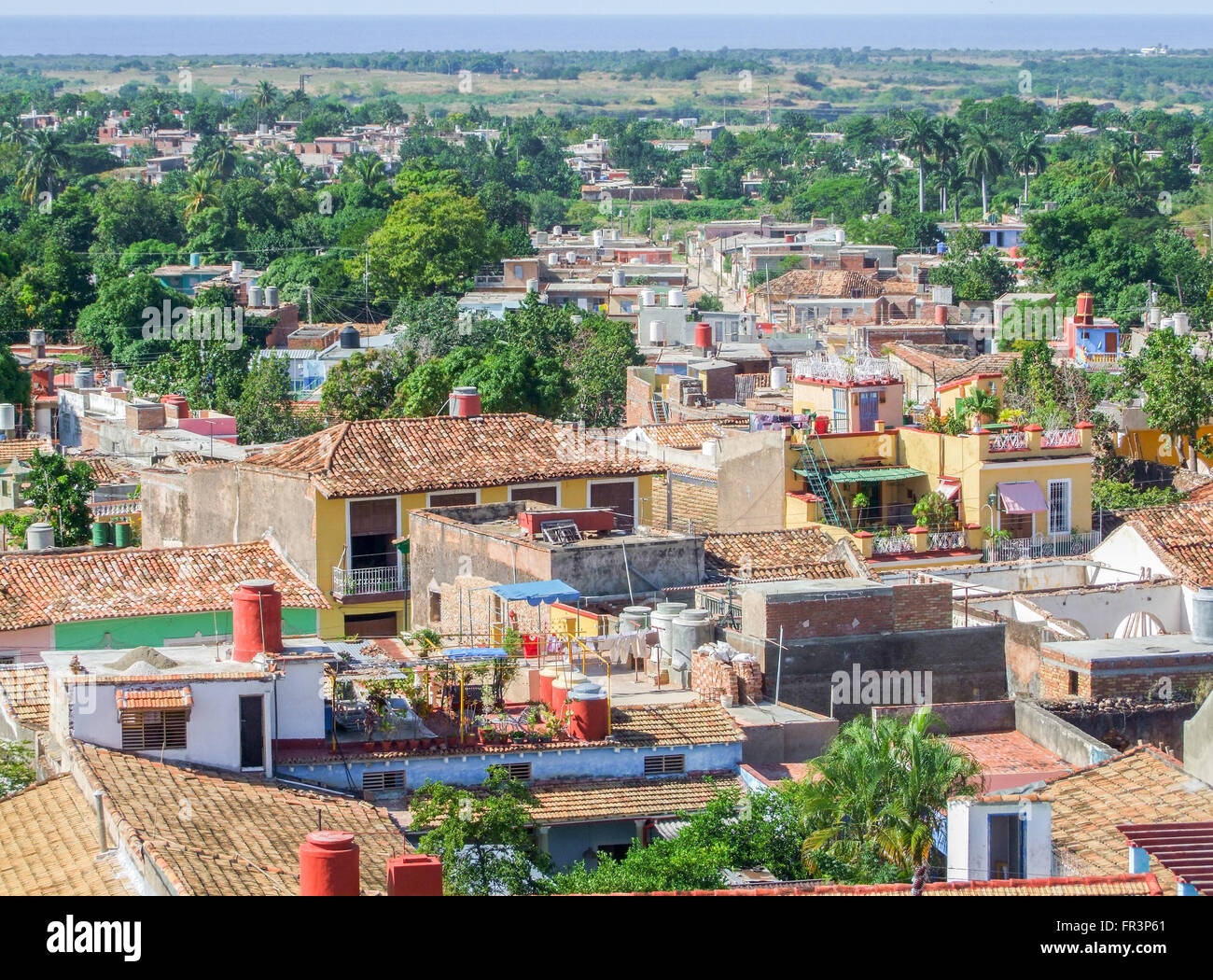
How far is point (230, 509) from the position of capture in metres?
28.5

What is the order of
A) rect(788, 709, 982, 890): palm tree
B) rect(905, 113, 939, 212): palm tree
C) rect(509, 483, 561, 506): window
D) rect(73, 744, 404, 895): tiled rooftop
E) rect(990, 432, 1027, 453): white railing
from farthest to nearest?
rect(905, 113, 939, 212): palm tree, rect(990, 432, 1027, 453): white railing, rect(509, 483, 561, 506): window, rect(788, 709, 982, 890): palm tree, rect(73, 744, 404, 895): tiled rooftop

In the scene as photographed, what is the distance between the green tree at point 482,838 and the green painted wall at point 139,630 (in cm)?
915

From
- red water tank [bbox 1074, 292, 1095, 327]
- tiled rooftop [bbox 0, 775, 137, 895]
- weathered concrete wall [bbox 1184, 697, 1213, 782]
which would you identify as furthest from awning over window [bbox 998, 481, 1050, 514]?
red water tank [bbox 1074, 292, 1095, 327]

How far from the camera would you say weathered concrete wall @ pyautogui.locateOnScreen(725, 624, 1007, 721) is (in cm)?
2003

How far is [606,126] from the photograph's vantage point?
183000mm

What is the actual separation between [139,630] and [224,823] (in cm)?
1051

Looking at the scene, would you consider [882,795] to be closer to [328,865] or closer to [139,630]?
[328,865]

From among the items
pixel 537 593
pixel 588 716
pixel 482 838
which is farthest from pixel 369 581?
pixel 482 838

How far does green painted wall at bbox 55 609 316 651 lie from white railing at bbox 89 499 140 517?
34.3ft

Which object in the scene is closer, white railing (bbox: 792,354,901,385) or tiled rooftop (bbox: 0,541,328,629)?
tiled rooftop (bbox: 0,541,328,629)

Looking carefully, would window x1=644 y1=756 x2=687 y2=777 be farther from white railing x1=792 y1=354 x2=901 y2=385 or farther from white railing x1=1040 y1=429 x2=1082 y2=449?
white railing x1=792 y1=354 x2=901 y2=385
